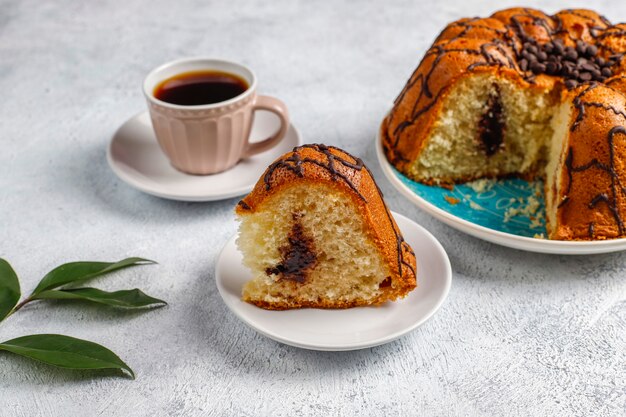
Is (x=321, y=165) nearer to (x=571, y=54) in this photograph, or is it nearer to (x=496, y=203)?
(x=496, y=203)

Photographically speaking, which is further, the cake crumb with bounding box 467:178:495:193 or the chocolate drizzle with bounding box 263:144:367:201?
the cake crumb with bounding box 467:178:495:193

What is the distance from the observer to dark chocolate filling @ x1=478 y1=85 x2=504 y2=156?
2959 mm

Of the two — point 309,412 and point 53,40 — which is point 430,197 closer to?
point 309,412

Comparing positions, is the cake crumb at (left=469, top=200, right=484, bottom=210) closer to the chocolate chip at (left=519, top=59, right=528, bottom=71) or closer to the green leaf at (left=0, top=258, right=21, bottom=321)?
the chocolate chip at (left=519, top=59, right=528, bottom=71)

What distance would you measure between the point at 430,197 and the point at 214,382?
3.74 feet

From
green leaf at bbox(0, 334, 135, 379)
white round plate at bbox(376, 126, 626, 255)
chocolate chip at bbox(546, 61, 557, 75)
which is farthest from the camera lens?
chocolate chip at bbox(546, 61, 557, 75)

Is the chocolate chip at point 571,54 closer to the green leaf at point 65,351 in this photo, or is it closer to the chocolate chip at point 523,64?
the chocolate chip at point 523,64

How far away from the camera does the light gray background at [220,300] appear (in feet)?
6.89

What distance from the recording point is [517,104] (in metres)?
2.95

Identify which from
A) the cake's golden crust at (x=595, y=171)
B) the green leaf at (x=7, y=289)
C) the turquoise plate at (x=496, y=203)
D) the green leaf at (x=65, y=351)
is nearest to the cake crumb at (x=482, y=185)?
the turquoise plate at (x=496, y=203)

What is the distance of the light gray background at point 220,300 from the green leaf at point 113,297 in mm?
56

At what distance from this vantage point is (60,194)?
9.89 feet

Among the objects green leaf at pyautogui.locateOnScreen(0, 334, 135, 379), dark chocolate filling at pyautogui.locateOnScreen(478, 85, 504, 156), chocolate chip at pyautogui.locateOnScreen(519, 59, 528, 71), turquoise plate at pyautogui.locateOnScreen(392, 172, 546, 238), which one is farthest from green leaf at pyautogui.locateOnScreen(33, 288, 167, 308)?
chocolate chip at pyautogui.locateOnScreen(519, 59, 528, 71)

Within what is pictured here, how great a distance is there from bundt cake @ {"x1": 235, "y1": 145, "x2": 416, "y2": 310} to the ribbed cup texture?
28.0 inches
